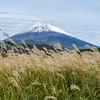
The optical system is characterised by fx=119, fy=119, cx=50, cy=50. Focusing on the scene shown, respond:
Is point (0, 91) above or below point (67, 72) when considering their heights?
below

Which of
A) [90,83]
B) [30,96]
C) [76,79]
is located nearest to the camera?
[30,96]

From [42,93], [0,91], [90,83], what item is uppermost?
[90,83]

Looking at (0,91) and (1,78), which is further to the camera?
(1,78)

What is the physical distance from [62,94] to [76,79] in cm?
86

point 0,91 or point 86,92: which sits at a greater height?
point 86,92

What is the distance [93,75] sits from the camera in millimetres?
3621

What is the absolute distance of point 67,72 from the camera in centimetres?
395

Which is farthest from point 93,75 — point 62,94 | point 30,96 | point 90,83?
point 30,96

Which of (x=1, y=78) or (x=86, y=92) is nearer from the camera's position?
(x=86, y=92)

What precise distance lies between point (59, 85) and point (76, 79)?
57cm

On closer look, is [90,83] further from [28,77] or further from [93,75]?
[28,77]

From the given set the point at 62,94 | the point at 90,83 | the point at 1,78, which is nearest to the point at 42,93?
the point at 62,94

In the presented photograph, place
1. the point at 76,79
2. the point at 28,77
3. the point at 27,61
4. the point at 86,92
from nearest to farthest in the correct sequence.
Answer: the point at 86,92 → the point at 76,79 → the point at 28,77 → the point at 27,61

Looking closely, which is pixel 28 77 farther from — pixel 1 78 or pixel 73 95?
pixel 73 95
